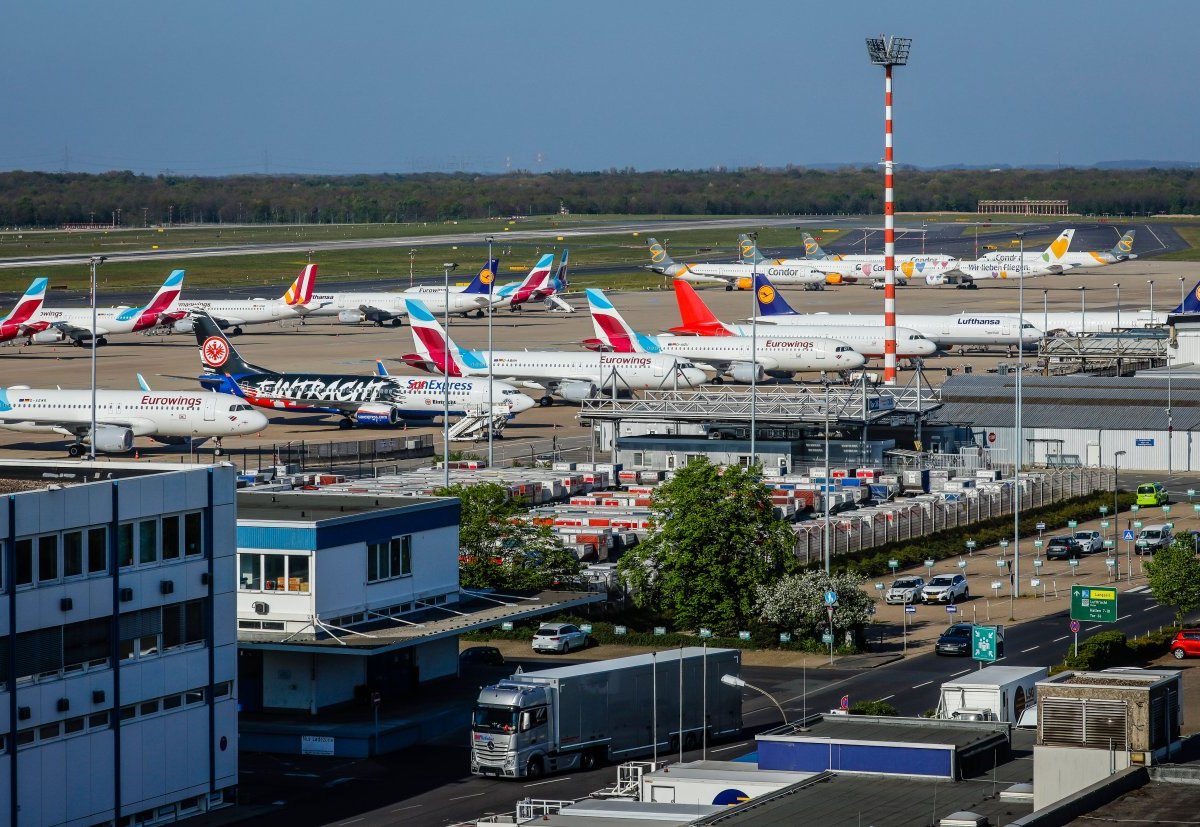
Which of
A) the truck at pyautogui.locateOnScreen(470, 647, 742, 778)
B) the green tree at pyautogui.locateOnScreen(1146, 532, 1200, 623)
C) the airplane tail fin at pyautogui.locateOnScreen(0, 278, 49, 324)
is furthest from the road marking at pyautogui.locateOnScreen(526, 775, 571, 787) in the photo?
the airplane tail fin at pyautogui.locateOnScreen(0, 278, 49, 324)

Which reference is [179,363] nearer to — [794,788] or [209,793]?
[209,793]

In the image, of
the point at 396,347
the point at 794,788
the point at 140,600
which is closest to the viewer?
the point at 794,788

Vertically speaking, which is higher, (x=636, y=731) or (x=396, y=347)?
(x=396, y=347)

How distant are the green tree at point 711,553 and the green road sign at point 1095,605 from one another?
1091 centimetres

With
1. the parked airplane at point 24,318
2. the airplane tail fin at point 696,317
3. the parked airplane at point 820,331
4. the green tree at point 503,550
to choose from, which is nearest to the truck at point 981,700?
the green tree at point 503,550

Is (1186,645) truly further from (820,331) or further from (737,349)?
(820,331)

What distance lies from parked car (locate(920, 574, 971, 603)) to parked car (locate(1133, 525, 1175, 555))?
38.2 feet

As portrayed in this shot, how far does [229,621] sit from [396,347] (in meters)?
118

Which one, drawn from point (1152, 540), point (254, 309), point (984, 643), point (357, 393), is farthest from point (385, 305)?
point (984, 643)

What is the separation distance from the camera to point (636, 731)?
50.5m

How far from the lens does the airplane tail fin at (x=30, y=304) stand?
157250 mm

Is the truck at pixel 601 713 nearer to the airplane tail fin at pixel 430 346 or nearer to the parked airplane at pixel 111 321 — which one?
the airplane tail fin at pixel 430 346

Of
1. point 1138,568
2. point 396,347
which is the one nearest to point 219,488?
point 1138,568

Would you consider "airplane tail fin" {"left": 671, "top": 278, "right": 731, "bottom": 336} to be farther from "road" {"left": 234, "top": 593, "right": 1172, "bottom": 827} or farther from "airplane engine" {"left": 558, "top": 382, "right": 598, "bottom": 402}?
"road" {"left": 234, "top": 593, "right": 1172, "bottom": 827}
